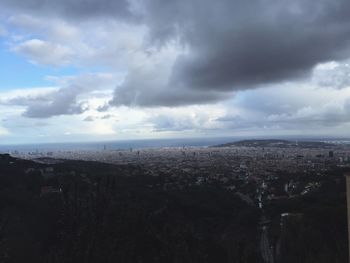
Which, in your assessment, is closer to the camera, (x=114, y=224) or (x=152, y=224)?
(x=114, y=224)

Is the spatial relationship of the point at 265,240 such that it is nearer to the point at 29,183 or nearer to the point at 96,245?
the point at 29,183

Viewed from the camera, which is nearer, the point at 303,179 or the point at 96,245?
the point at 96,245

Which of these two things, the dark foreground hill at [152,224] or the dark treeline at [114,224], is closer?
the dark treeline at [114,224]

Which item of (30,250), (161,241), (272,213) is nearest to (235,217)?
(272,213)

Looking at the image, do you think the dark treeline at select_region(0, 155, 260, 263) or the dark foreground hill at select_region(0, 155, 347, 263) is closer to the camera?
the dark treeline at select_region(0, 155, 260, 263)

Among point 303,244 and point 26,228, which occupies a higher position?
point 26,228

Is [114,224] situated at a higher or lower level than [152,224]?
higher

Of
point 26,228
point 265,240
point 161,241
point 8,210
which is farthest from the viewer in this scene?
point 265,240

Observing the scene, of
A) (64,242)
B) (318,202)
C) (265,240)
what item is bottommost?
(265,240)

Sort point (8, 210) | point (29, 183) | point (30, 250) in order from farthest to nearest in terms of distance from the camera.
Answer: point (29, 183), point (8, 210), point (30, 250)

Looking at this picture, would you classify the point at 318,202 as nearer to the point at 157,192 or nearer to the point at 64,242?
the point at 157,192
